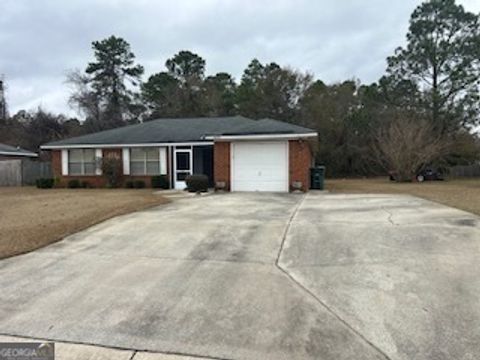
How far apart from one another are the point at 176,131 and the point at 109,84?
23679mm

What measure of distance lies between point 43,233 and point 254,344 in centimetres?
554

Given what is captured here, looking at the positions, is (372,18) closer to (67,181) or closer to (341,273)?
(341,273)

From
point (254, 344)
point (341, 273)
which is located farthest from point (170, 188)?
point (254, 344)

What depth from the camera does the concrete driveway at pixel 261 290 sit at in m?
3.17

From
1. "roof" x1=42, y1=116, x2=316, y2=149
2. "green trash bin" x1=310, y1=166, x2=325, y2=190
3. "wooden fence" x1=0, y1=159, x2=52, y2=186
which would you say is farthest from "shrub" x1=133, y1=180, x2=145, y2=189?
"wooden fence" x1=0, y1=159, x2=52, y2=186

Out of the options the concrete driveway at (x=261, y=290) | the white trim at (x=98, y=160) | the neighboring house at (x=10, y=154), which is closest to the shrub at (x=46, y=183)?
the white trim at (x=98, y=160)

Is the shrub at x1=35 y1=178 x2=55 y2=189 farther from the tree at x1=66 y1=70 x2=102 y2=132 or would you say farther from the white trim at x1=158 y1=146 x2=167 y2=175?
the tree at x1=66 y1=70 x2=102 y2=132

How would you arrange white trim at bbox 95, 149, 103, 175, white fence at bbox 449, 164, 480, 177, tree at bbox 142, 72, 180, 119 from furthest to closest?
tree at bbox 142, 72, 180, 119
white fence at bbox 449, 164, 480, 177
white trim at bbox 95, 149, 103, 175

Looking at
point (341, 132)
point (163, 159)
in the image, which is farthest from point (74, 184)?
point (341, 132)

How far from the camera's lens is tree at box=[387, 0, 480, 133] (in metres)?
27.9

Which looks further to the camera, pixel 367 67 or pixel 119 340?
pixel 367 67

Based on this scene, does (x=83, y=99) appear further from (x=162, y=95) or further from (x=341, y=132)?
(x=341, y=132)

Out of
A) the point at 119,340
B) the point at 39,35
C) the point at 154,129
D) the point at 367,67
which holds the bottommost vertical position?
the point at 119,340

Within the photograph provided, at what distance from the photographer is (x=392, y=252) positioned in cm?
545
